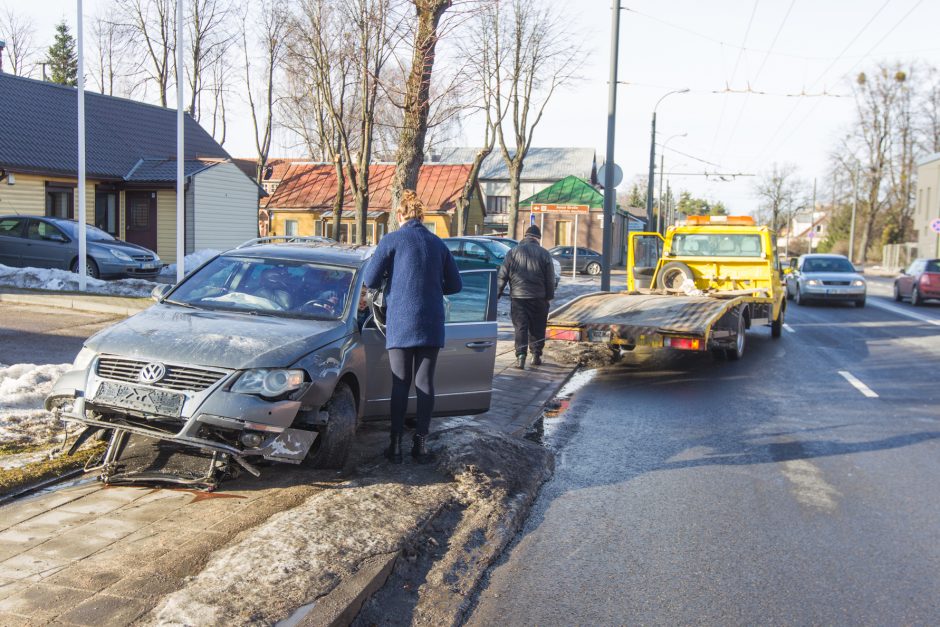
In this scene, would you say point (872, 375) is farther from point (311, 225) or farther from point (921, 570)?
point (311, 225)

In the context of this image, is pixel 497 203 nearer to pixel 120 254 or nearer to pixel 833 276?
pixel 833 276

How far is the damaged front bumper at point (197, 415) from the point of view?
4992 mm

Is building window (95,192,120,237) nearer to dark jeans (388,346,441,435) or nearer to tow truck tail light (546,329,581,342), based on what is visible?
tow truck tail light (546,329,581,342)

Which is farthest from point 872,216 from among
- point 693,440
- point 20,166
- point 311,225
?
point 693,440

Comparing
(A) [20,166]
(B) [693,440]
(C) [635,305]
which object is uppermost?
(A) [20,166]

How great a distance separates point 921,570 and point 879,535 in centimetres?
57

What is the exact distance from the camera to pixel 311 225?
4966cm

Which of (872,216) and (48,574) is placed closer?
(48,574)

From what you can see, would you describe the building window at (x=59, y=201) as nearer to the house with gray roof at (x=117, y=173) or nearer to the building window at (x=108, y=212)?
the house with gray roof at (x=117, y=173)

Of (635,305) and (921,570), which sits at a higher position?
(635,305)

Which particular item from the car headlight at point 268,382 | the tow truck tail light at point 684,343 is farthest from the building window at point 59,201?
the car headlight at point 268,382

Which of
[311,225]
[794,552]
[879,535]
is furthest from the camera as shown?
[311,225]

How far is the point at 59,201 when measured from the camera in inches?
1033

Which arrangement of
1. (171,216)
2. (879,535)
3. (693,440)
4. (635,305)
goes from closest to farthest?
(879,535) < (693,440) < (635,305) < (171,216)
